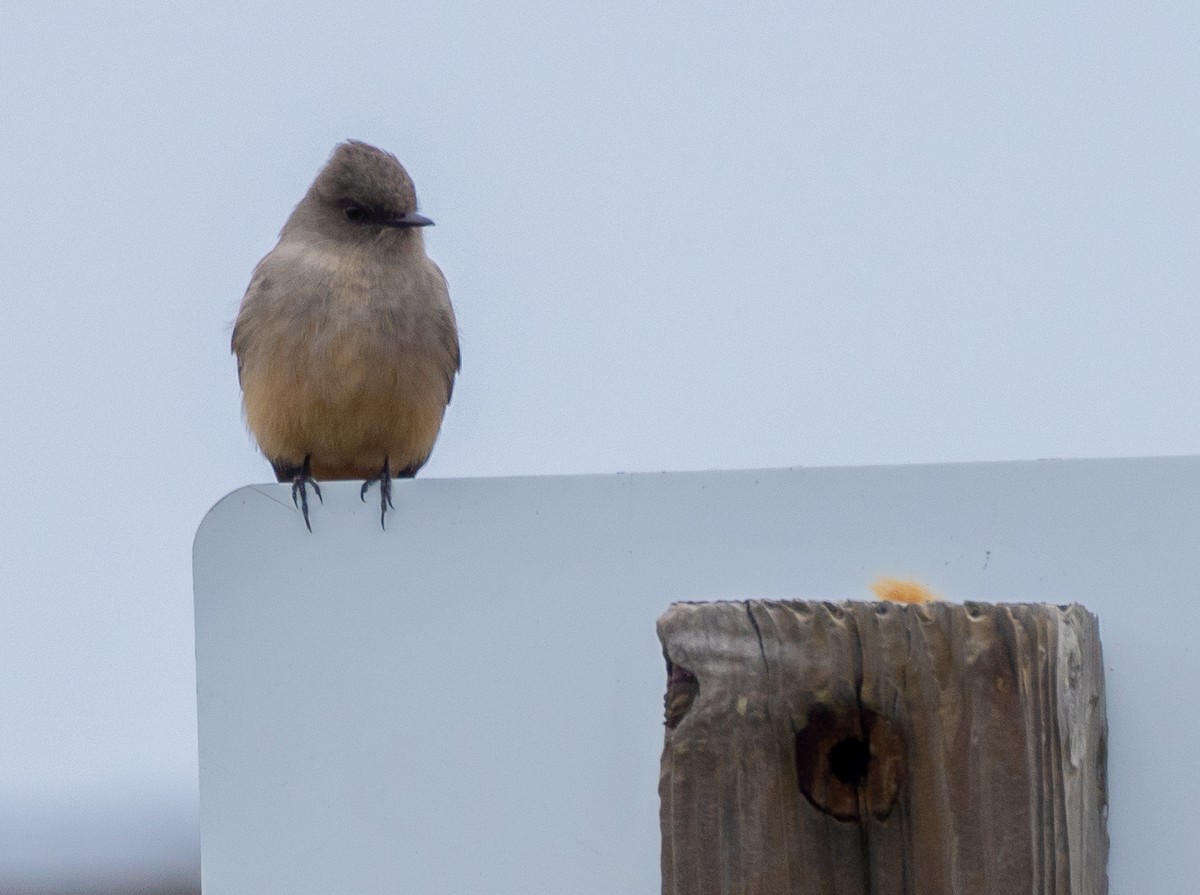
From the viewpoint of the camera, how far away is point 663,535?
8.63 ft

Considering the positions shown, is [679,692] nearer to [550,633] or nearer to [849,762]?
[849,762]

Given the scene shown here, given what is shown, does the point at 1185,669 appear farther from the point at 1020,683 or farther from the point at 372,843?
the point at 372,843

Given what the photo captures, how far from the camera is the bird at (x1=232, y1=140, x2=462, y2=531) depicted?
478cm

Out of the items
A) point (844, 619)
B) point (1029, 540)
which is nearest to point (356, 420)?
point (1029, 540)

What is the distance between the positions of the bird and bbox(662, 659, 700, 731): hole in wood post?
2.80 meters

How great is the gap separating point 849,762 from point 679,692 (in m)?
0.20

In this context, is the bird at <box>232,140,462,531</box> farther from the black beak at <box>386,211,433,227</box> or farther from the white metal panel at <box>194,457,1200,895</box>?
the white metal panel at <box>194,457,1200,895</box>

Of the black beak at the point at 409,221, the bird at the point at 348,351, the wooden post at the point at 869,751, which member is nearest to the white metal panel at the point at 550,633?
the wooden post at the point at 869,751

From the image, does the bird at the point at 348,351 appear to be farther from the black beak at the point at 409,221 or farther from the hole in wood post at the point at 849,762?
the hole in wood post at the point at 849,762

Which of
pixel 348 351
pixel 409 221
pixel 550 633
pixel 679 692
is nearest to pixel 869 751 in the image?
pixel 679 692

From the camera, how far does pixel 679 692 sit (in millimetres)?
1961

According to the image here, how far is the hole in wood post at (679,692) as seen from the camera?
1949 mm

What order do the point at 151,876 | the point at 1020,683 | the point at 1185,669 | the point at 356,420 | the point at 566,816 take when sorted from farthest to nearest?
the point at 151,876, the point at 356,420, the point at 566,816, the point at 1185,669, the point at 1020,683

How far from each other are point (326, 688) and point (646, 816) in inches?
21.2
